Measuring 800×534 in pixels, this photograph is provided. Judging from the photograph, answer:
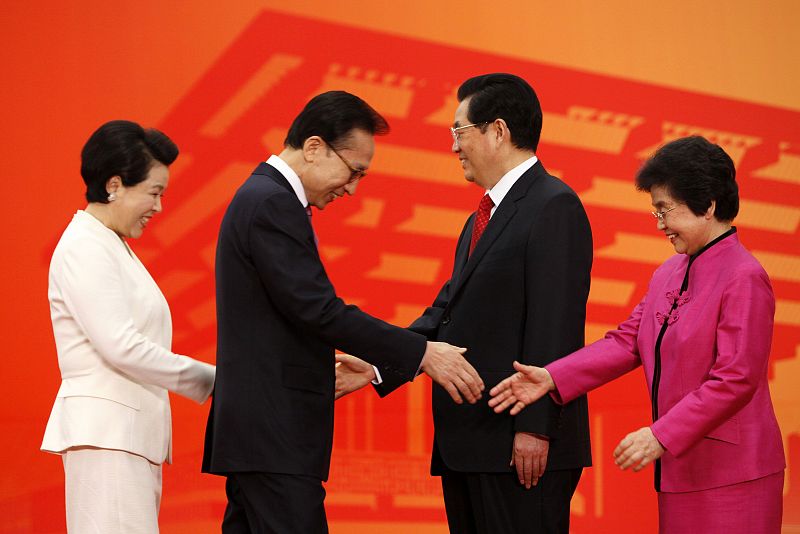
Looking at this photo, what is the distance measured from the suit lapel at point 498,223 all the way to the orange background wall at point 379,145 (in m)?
1.78

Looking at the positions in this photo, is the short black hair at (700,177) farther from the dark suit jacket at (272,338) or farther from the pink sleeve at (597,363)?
the dark suit jacket at (272,338)

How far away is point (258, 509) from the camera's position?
194 centimetres

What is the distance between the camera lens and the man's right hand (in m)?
2.09

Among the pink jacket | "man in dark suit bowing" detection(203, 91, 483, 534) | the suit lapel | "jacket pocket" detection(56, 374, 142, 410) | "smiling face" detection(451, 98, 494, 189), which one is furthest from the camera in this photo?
"smiling face" detection(451, 98, 494, 189)

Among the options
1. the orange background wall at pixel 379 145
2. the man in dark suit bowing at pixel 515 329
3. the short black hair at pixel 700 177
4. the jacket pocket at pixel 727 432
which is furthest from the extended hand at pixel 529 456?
the orange background wall at pixel 379 145

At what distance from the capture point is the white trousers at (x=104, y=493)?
79.0 inches

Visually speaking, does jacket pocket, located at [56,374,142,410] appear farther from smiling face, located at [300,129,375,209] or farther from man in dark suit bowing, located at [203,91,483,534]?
smiling face, located at [300,129,375,209]

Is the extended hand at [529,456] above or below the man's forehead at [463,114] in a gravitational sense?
below

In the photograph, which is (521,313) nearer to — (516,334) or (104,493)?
(516,334)

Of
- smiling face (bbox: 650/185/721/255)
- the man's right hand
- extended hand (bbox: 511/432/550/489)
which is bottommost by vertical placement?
extended hand (bbox: 511/432/550/489)

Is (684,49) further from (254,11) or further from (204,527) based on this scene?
(204,527)

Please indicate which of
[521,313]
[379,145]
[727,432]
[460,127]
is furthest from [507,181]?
[379,145]

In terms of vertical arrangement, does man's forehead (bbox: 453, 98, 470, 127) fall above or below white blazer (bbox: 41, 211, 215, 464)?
above

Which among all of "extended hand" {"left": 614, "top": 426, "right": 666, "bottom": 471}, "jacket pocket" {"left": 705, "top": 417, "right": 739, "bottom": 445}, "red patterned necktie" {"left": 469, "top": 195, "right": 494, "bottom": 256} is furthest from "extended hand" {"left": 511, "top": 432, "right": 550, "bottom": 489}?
"red patterned necktie" {"left": 469, "top": 195, "right": 494, "bottom": 256}
